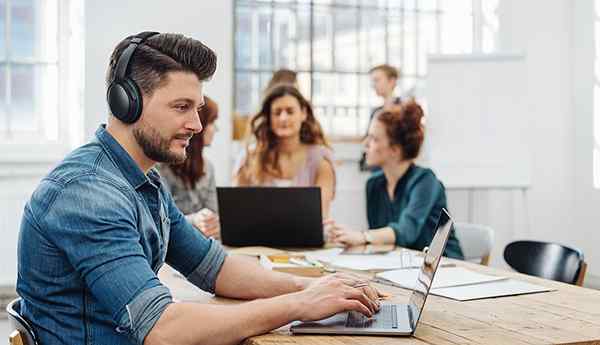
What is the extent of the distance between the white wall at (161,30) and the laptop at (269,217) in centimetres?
231

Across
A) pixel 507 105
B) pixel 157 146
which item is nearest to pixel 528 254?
pixel 157 146

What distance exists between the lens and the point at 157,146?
192cm

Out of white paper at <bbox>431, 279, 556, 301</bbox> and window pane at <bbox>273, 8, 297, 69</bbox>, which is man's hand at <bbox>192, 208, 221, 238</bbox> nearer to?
white paper at <bbox>431, 279, 556, 301</bbox>

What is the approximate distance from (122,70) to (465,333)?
92cm

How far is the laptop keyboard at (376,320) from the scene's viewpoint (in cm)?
181

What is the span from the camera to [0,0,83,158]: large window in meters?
5.41

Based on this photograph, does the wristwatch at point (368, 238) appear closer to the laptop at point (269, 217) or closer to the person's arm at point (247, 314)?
the laptop at point (269, 217)

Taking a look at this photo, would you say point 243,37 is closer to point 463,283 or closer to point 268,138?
point 268,138

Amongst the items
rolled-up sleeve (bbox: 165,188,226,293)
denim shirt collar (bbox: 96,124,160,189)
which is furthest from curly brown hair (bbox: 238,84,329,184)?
denim shirt collar (bbox: 96,124,160,189)

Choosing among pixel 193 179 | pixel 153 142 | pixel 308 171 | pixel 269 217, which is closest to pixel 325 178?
pixel 308 171

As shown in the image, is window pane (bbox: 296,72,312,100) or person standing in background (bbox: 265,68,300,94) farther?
window pane (bbox: 296,72,312,100)

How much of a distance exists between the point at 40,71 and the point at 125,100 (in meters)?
3.89

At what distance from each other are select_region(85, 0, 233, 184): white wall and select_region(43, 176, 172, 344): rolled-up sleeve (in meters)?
3.69

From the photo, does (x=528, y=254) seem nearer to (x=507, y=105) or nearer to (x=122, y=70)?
(x=122, y=70)
